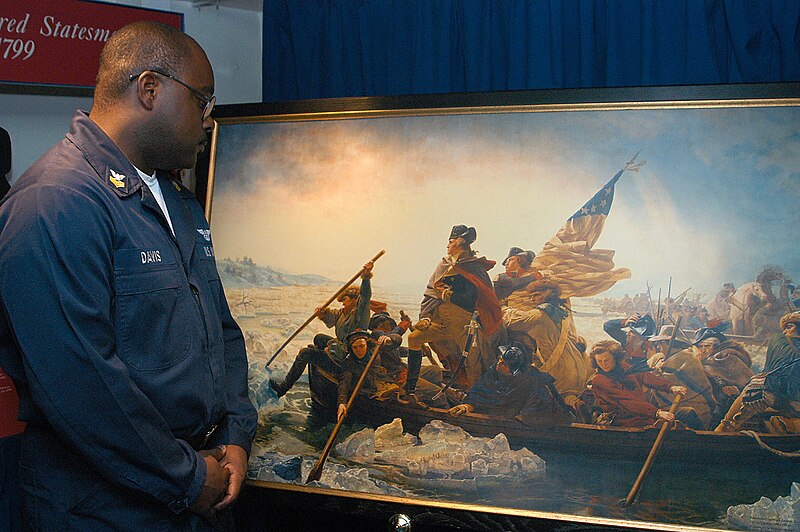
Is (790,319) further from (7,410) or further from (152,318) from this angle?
(7,410)

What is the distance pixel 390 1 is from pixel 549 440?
1.47 m

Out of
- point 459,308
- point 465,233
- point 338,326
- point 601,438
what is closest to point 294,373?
point 338,326

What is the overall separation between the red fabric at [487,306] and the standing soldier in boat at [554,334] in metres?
0.02

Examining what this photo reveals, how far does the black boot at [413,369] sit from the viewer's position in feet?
6.42

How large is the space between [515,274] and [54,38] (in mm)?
1605

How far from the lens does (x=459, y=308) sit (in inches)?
75.8

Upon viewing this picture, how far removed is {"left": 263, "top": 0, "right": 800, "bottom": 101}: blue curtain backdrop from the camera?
7.04 ft

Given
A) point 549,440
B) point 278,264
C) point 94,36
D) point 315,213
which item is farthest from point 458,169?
point 94,36

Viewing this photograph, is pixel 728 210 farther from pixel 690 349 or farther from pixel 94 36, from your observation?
pixel 94 36

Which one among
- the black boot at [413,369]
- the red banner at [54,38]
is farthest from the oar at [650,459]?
the red banner at [54,38]

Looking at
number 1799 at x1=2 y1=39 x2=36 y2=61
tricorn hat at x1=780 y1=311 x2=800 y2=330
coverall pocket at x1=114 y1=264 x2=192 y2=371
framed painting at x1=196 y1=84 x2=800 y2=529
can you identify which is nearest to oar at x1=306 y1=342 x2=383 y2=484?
framed painting at x1=196 y1=84 x2=800 y2=529

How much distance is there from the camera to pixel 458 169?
1.95 m

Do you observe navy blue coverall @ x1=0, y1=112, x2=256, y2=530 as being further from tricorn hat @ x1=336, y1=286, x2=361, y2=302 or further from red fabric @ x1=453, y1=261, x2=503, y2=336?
red fabric @ x1=453, y1=261, x2=503, y2=336

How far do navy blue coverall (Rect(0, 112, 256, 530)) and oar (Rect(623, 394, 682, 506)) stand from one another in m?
0.92
